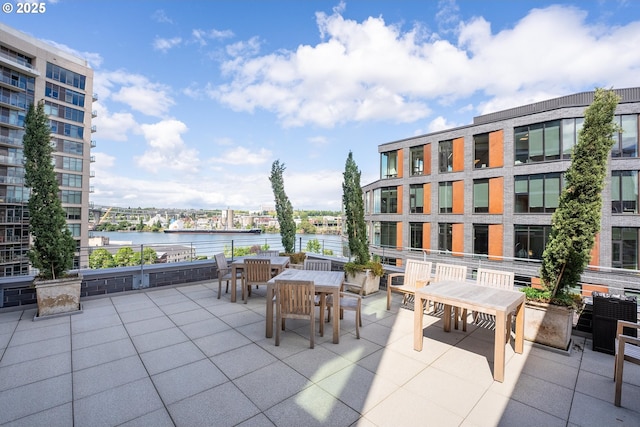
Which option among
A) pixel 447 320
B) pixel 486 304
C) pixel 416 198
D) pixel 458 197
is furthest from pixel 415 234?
pixel 486 304

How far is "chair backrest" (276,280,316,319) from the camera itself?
344cm

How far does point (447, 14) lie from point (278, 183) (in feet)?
26.9

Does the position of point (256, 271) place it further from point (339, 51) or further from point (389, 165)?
point (389, 165)

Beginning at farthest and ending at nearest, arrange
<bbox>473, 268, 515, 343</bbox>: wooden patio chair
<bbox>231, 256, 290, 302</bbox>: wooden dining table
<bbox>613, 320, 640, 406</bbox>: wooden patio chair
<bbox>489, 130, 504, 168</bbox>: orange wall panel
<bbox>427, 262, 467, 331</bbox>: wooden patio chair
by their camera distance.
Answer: <bbox>489, 130, 504, 168</bbox>: orange wall panel < <bbox>231, 256, 290, 302</bbox>: wooden dining table < <bbox>427, 262, 467, 331</bbox>: wooden patio chair < <bbox>473, 268, 515, 343</bbox>: wooden patio chair < <bbox>613, 320, 640, 406</bbox>: wooden patio chair

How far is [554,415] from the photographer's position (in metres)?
2.22

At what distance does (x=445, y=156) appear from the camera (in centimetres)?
1800

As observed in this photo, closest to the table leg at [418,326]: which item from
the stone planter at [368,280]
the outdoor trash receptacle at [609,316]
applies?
the outdoor trash receptacle at [609,316]

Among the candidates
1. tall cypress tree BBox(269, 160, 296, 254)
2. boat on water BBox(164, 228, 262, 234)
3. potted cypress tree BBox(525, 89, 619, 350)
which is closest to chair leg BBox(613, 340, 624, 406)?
potted cypress tree BBox(525, 89, 619, 350)

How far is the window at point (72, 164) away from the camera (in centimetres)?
3503

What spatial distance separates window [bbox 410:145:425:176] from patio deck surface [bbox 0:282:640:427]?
54.6 feet

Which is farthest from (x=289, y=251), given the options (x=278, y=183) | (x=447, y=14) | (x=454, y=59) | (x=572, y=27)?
(x=572, y=27)

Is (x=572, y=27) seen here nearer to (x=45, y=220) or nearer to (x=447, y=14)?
(x=447, y=14)

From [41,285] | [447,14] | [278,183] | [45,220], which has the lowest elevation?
[41,285]

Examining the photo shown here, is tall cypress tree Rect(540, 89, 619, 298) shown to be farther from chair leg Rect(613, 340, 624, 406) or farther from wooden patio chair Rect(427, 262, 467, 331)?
chair leg Rect(613, 340, 624, 406)
